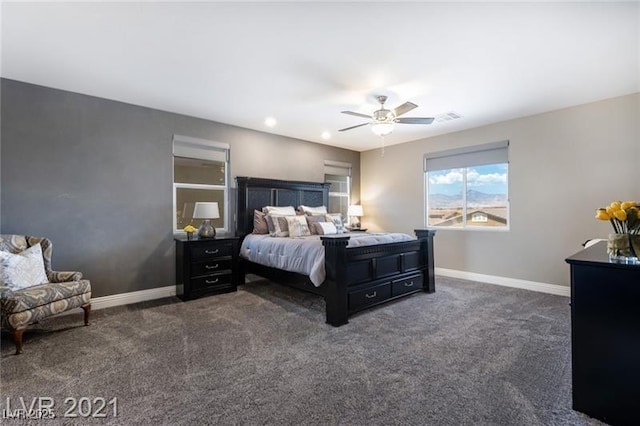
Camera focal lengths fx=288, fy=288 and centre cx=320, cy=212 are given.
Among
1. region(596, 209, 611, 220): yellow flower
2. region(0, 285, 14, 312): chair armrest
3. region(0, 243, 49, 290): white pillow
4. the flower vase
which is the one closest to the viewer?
the flower vase

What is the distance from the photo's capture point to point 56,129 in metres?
3.41

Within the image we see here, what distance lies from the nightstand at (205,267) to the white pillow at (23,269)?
4.53ft

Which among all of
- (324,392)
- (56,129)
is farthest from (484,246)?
(56,129)

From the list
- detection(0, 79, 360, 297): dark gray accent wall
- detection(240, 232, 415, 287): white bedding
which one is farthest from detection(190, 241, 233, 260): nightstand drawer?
detection(0, 79, 360, 297): dark gray accent wall

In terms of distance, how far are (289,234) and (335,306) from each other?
65.6 inches

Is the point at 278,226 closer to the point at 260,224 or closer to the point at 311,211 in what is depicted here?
the point at 260,224

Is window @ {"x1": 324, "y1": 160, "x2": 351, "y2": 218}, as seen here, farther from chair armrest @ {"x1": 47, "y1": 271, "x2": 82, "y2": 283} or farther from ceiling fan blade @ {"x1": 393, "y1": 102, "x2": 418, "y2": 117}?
chair armrest @ {"x1": 47, "y1": 271, "x2": 82, "y2": 283}

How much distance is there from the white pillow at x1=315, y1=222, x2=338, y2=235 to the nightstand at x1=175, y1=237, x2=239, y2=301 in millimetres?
1284

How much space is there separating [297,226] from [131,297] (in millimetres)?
2453

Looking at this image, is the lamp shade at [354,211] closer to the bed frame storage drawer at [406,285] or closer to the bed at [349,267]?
the bed at [349,267]

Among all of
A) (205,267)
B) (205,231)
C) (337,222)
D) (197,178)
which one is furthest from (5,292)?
(337,222)

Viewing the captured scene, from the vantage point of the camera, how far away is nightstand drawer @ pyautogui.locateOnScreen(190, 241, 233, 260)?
399cm

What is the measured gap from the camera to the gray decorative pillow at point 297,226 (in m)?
4.43

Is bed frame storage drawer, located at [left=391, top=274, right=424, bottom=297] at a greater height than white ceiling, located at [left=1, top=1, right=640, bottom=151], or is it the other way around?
white ceiling, located at [left=1, top=1, right=640, bottom=151]
